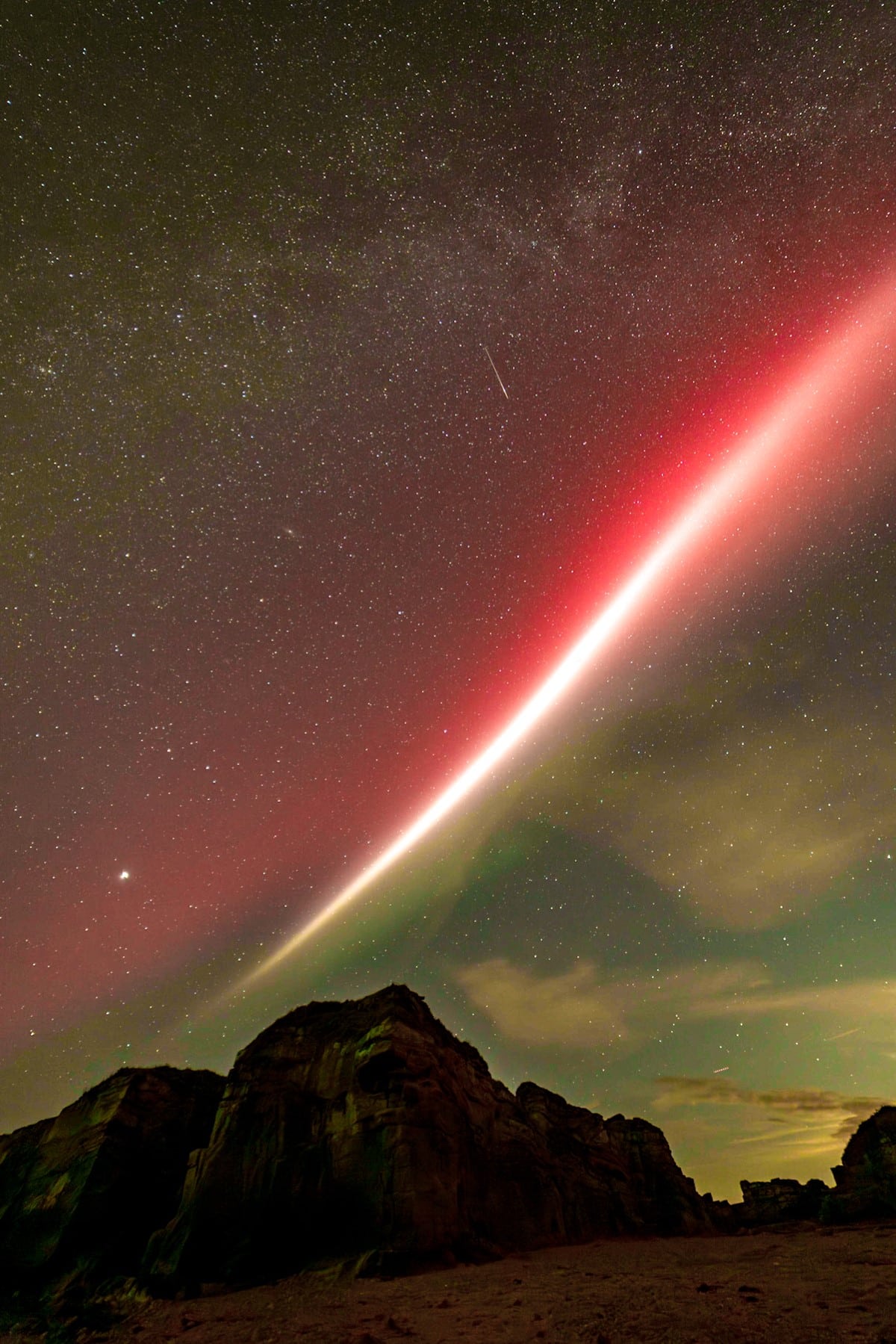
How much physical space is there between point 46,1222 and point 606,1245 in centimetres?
2725

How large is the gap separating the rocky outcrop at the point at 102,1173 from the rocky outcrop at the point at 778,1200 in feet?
248

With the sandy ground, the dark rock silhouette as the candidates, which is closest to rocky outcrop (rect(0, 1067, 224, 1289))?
the dark rock silhouette

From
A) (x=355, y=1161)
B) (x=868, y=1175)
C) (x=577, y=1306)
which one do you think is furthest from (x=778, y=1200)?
(x=577, y=1306)

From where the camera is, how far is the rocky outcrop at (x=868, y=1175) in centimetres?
5112

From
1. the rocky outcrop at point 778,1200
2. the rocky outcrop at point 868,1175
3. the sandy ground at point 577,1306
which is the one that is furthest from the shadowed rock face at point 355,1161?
the rocky outcrop at point 778,1200

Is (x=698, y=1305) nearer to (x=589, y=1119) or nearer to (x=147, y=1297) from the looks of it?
(x=147, y=1297)

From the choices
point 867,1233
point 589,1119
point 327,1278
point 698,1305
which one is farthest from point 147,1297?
point 589,1119

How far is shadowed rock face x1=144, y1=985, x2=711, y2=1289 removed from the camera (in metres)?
21.7

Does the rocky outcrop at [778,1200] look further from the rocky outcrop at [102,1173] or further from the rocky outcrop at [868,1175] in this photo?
the rocky outcrop at [102,1173]

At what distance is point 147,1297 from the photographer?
2009cm

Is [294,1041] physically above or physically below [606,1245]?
above

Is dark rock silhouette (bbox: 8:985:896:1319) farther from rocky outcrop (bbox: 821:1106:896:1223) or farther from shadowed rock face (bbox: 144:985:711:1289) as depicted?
rocky outcrop (bbox: 821:1106:896:1223)

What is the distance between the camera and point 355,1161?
2338 centimetres

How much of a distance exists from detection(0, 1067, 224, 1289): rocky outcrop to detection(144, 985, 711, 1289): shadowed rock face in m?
5.91
